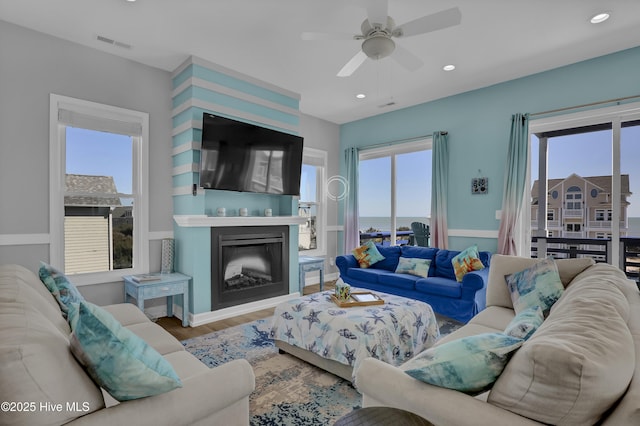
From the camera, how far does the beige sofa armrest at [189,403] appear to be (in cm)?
102

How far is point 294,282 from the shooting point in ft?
15.1

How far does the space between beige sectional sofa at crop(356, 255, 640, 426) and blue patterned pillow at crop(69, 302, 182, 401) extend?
77 cm

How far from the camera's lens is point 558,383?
871 millimetres

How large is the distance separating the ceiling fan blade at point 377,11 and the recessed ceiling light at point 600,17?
1.88 meters

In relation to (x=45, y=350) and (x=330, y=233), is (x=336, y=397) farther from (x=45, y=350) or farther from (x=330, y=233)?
(x=330, y=233)

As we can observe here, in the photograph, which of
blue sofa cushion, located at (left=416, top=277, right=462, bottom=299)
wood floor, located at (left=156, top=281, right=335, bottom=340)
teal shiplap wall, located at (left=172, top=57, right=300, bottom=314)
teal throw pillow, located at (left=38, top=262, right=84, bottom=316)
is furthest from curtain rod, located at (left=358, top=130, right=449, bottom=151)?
teal throw pillow, located at (left=38, top=262, right=84, bottom=316)

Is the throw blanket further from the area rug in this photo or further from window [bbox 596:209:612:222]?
window [bbox 596:209:612:222]

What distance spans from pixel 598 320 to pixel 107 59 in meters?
4.39

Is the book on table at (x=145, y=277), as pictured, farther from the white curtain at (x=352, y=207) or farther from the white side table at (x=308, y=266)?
the white curtain at (x=352, y=207)

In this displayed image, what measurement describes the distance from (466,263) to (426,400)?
9.50ft

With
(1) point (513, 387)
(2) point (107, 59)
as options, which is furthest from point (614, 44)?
(2) point (107, 59)

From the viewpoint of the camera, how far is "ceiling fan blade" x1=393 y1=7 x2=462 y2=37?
85.7 inches

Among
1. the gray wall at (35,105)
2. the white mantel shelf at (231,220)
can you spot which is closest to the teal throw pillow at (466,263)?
the white mantel shelf at (231,220)

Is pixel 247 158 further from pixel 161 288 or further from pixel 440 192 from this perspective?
pixel 440 192
